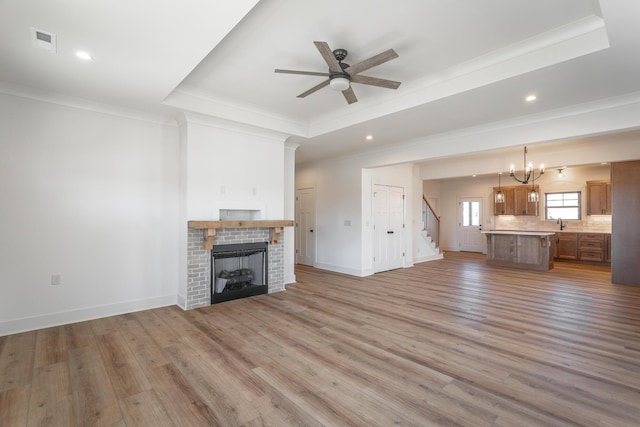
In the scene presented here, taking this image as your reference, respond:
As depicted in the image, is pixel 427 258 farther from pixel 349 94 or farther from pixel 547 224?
pixel 349 94

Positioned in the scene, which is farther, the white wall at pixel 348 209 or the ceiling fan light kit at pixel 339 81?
the white wall at pixel 348 209

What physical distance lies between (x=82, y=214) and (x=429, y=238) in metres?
8.29

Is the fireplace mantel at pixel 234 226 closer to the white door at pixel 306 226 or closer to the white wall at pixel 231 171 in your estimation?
the white wall at pixel 231 171

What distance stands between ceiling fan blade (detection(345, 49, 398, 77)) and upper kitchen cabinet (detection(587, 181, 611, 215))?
9033mm

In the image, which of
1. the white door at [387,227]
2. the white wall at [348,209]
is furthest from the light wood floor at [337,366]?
the white door at [387,227]

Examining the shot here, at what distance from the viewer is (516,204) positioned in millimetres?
9633

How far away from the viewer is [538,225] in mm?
9586

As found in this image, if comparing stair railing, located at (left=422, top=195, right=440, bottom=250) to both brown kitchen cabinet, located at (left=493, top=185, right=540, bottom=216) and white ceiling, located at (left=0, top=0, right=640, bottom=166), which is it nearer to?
brown kitchen cabinet, located at (left=493, top=185, right=540, bottom=216)

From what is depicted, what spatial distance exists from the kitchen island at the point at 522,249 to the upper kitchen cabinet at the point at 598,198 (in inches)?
67.8

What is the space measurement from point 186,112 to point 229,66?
1162 millimetres

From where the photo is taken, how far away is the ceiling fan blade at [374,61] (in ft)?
8.33

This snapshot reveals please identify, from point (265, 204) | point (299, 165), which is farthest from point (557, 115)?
point (299, 165)

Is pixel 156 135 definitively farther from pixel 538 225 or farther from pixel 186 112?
pixel 538 225

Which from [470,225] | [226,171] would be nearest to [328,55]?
[226,171]
